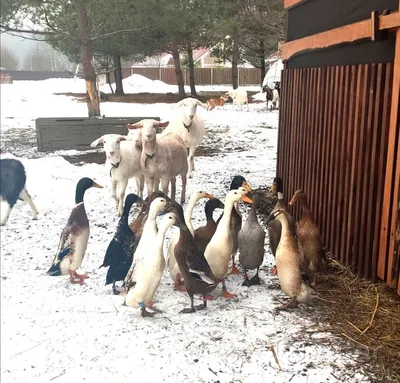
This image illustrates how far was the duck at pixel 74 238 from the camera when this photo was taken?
5.57 feet

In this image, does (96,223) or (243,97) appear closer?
(96,223)

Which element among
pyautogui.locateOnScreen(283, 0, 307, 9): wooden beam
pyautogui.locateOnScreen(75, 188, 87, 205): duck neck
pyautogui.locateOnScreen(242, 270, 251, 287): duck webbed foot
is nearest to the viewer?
pyautogui.locateOnScreen(75, 188, 87, 205): duck neck

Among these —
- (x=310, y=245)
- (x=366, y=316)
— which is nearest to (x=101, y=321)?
(x=310, y=245)

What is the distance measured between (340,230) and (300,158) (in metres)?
0.99

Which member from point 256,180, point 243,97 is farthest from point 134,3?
point 243,97

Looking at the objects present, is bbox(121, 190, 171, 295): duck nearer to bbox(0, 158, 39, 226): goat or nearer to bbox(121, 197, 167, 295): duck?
bbox(121, 197, 167, 295): duck

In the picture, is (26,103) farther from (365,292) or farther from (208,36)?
(365,292)

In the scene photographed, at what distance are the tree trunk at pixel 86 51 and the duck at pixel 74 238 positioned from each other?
0.32m

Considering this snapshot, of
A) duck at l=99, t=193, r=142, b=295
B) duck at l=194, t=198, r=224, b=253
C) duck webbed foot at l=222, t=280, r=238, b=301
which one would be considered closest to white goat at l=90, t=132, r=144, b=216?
duck at l=99, t=193, r=142, b=295

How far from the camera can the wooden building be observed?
2.60 meters

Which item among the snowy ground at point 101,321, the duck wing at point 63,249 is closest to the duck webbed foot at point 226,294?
the snowy ground at point 101,321

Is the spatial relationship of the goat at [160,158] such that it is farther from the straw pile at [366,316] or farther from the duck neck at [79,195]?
the duck neck at [79,195]

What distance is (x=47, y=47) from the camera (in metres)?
1.55

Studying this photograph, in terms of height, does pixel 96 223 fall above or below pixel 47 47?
below
